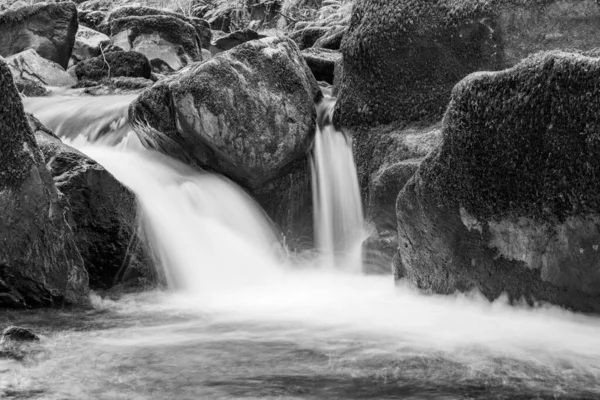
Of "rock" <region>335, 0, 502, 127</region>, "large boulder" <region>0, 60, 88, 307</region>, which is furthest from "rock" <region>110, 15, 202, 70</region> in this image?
"large boulder" <region>0, 60, 88, 307</region>

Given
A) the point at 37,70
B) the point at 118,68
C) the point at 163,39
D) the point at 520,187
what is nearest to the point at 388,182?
the point at 520,187

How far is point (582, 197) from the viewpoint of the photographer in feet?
13.8

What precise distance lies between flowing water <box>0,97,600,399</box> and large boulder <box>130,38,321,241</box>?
58 cm

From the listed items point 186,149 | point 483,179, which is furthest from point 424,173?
point 186,149

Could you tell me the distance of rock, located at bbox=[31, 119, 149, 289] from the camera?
566cm

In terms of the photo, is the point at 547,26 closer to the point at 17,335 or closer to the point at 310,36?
the point at 17,335

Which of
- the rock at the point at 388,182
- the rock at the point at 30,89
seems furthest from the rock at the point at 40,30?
the rock at the point at 388,182

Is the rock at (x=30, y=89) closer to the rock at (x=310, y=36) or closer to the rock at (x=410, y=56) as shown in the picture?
the rock at (x=410, y=56)

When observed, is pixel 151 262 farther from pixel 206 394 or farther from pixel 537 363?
pixel 537 363

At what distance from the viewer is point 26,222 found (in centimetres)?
482

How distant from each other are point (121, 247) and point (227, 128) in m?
1.70

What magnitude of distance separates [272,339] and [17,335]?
1.47 metres

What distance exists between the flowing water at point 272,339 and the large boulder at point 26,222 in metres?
0.20

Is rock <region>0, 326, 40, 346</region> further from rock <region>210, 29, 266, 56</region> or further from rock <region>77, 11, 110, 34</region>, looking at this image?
rock <region>77, 11, 110, 34</region>
